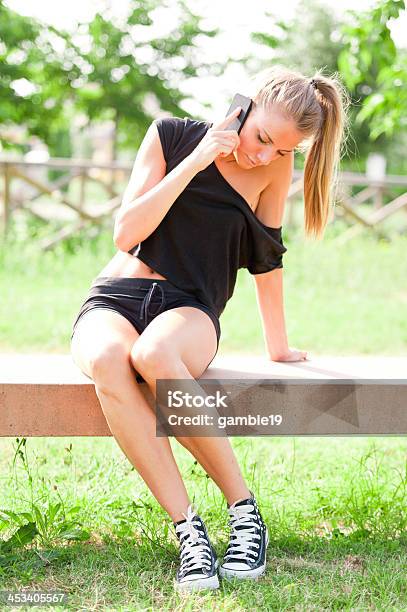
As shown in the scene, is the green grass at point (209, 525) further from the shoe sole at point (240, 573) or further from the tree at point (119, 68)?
the tree at point (119, 68)

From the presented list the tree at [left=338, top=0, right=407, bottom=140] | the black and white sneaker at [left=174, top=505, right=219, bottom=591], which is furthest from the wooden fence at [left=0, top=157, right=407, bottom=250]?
the black and white sneaker at [left=174, top=505, right=219, bottom=591]

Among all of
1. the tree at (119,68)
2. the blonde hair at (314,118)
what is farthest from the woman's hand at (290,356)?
the tree at (119,68)

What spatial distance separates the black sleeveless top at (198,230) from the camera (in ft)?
8.79

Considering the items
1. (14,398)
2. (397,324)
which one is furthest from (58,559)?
(397,324)

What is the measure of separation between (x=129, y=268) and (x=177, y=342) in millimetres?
387

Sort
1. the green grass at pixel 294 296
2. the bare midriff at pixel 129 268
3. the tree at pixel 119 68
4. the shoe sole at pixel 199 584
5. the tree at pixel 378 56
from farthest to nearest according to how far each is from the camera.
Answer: the tree at pixel 119 68, the green grass at pixel 294 296, the tree at pixel 378 56, the bare midriff at pixel 129 268, the shoe sole at pixel 199 584

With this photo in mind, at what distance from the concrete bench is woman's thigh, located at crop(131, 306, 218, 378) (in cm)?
8

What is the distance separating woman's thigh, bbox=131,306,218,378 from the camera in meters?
2.36

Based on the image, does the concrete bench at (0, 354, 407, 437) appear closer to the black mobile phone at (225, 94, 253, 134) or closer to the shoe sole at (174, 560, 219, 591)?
the shoe sole at (174, 560, 219, 591)

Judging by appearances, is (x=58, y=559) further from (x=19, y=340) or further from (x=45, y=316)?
(x=45, y=316)

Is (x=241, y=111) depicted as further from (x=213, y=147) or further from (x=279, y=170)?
(x=279, y=170)

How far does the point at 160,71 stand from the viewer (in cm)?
1453

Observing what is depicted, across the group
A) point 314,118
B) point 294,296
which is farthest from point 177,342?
point 294,296

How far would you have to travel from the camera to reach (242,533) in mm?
2436
